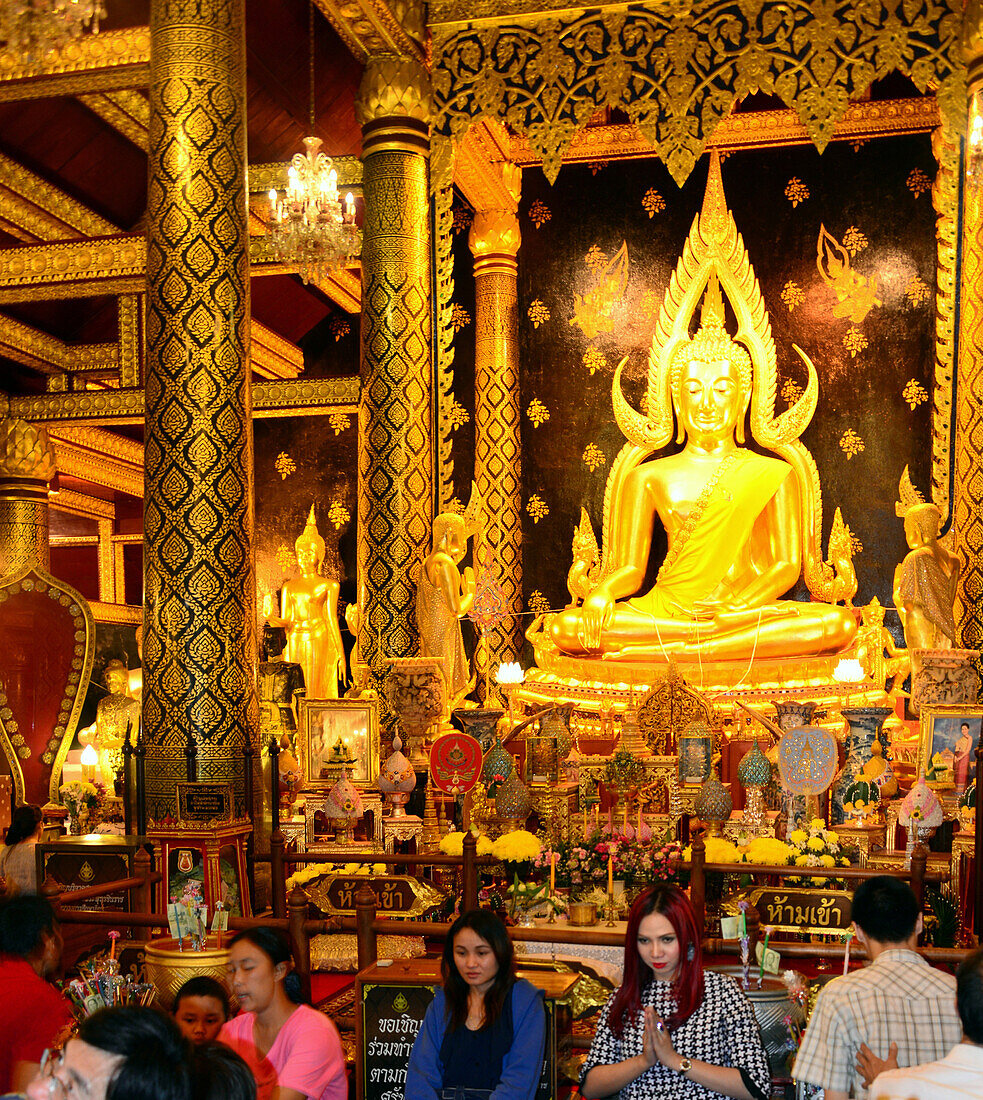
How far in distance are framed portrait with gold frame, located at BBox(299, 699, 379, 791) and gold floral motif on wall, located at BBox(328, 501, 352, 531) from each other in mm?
4832

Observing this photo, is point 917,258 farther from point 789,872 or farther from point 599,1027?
point 599,1027

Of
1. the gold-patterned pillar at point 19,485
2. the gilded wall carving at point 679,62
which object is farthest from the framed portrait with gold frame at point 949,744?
the gold-patterned pillar at point 19,485

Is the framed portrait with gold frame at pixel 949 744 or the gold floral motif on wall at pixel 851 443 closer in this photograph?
the framed portrait with gold frame at pixel 949 744

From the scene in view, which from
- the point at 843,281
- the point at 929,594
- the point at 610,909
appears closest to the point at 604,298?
the point at 843,281

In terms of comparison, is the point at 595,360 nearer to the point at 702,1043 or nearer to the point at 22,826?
the point at 22,826

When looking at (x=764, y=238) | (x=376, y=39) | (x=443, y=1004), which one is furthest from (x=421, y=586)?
(x=443, y=1004)

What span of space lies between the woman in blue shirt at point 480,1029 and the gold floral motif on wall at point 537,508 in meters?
8.97

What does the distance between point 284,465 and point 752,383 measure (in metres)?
4.20

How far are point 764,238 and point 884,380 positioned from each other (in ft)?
5.24

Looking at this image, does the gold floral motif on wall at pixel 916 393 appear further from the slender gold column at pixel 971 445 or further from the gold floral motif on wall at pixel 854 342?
the slender gold column at pixel 971 445

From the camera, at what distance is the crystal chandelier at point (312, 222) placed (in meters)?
7.29

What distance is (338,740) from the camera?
727cm

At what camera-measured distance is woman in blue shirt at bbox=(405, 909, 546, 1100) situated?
2.92m

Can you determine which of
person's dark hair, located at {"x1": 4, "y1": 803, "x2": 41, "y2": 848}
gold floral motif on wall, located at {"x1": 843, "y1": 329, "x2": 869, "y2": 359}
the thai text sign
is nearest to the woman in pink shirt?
person's dark hair, located at {"x1": 4, "y1": 803, "x2": 41, "y2": 848}
